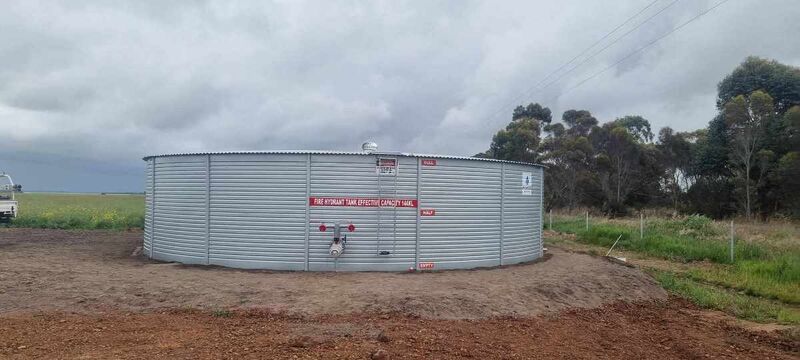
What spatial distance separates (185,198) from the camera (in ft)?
47.4

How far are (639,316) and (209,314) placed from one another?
810 centimetres

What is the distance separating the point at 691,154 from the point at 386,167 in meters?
38.6

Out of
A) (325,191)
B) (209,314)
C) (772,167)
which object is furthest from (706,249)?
(772,167)

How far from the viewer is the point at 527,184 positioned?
16172mm

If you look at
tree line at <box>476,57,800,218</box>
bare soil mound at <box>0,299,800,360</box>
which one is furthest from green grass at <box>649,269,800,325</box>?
tree line at <box>476,57,800,218</box>

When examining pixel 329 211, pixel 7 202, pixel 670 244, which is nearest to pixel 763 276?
pixel 670 244

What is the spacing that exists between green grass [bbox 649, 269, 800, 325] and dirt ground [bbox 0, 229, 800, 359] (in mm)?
531

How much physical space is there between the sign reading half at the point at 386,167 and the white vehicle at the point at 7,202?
22805 mm

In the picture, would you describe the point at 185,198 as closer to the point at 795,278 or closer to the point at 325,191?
the point at 325,191

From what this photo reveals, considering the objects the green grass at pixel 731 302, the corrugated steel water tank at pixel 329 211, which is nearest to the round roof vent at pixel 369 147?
the corrugated steel water tank at pixel 329 211

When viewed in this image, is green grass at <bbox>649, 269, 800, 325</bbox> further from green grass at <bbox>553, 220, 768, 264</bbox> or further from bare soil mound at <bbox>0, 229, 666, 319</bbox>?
green grass at <bbox>553, 220, 768, 264</bbox>

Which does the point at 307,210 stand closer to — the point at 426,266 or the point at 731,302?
the point at 426,266

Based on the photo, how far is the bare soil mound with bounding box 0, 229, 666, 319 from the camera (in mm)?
9539

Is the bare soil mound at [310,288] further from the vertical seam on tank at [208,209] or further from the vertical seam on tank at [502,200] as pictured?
the vertical seam on tank at [502,200]
